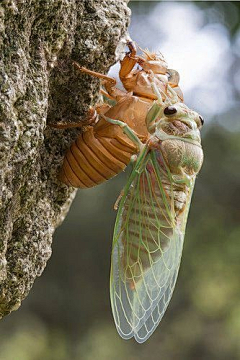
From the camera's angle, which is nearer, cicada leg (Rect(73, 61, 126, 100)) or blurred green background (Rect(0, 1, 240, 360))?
cicada leg (Rect(73, 61, 126, 100))

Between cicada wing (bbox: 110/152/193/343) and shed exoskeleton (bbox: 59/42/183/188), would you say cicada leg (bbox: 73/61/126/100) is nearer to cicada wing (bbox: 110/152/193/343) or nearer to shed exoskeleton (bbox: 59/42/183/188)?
shed exoskeleton (bbox: 59/42/183/188)

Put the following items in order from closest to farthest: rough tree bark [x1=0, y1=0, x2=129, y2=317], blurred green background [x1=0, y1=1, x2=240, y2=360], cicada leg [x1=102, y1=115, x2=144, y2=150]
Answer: rough tree bark [x1=0, y1=0, x2=129, y2=317]
cicada leg [x1=102, y1=115, x2=144, y2=150]
blurred green background [x1=0, y1=1, x2=240, y2=360]

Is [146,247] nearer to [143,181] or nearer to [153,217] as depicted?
[153,217]

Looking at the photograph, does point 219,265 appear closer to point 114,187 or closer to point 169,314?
point 169,314

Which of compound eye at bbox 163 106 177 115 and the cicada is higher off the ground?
compound eye at bbox 163 106 177 115

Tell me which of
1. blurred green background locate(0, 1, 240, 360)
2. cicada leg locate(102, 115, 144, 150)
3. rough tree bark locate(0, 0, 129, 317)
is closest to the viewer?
rough tree bark locate(0, 0, 129, 317)

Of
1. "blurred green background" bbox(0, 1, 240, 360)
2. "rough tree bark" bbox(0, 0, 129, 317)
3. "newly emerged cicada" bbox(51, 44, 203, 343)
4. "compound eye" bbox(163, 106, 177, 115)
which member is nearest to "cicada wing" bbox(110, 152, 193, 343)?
"newly emerged cicada" bbox(51, 44, 203, 343)

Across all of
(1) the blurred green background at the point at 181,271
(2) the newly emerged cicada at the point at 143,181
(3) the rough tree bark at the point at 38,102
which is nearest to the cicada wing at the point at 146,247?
(2) the newly emerged cicada at the point at 143,181

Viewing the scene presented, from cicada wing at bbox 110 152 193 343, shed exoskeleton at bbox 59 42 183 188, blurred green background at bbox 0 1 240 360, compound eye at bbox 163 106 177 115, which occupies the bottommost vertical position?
blurred green background at bbox 0 1 240 360
